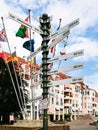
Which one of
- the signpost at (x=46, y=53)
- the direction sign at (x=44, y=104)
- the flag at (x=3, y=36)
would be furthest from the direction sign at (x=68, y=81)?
the flag at (x=3, y=36)

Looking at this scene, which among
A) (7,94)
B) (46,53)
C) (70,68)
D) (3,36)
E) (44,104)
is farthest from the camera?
(7,94)

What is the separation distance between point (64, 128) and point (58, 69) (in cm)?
1371

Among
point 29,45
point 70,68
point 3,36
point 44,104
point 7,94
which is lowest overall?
point 44,104

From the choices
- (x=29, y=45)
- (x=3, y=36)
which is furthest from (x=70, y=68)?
(x=3, y=36)

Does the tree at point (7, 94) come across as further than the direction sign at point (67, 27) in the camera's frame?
Yes

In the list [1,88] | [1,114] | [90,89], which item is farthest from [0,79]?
[90,89]

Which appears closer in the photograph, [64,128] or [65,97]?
[64,128]

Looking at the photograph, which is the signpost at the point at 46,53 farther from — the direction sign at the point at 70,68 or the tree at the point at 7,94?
the tree at the point at 7,94

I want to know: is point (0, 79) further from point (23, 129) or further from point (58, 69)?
point (58, 69)

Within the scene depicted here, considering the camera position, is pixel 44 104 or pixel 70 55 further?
pixel 44 104

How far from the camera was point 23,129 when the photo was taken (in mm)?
24406

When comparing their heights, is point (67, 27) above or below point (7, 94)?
below

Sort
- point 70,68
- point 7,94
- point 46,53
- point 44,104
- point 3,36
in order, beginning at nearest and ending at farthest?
point 70,68 < point 44,104 < point 46,53 < point 3,36 < point 7,94

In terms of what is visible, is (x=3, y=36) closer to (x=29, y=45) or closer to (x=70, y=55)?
(x=29, y=45)
